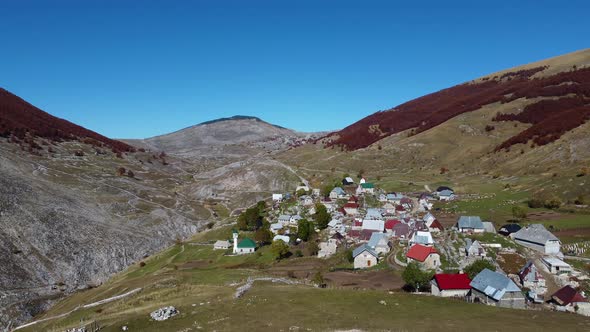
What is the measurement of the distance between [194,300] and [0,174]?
101 meters

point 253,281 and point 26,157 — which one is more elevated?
point 26,157

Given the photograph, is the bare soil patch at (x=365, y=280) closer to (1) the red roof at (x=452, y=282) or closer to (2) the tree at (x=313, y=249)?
(1) the red roof at (x=452, y=282)

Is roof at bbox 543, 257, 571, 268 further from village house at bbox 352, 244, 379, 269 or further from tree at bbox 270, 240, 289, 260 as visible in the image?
tree at bbox 270, 240, 289, 260

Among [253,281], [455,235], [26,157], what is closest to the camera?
[253,281]

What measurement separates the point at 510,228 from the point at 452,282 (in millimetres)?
34118

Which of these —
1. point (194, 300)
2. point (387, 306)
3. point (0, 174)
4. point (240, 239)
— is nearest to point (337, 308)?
point (387, 306)

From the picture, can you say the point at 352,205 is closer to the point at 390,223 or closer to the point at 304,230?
the point at 390,223

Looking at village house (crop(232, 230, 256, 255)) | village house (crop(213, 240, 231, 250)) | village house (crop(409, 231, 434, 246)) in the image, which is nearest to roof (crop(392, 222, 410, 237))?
village house (crop(409, 231, 434, 246))

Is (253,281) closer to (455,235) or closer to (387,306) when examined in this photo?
(387,306)

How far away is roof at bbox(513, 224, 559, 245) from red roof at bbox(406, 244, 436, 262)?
18.4m

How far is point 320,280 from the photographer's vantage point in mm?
61750

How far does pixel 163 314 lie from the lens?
42531 millimetres

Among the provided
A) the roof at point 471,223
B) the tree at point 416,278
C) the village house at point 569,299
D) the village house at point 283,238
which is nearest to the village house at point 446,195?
the roof at point 471,223

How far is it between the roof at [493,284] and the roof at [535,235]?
24.2m
